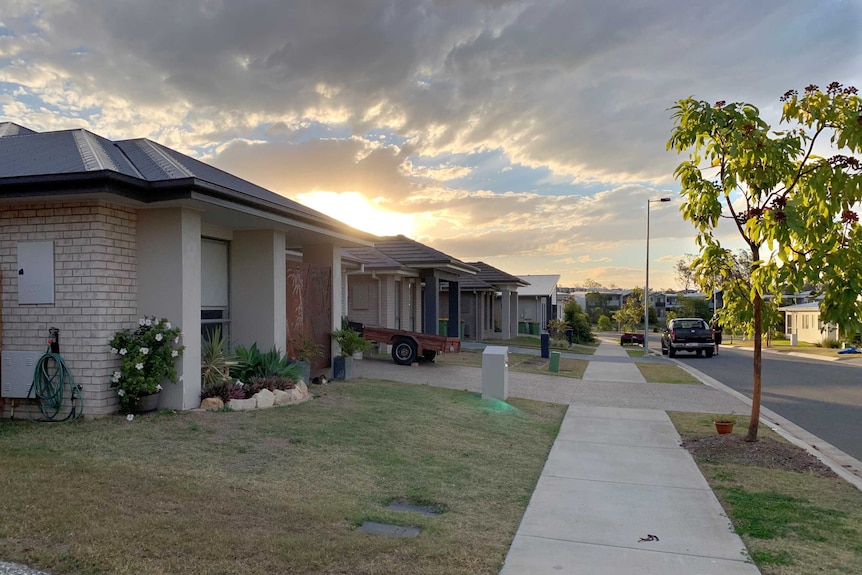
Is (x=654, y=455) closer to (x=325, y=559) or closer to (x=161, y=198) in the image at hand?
(x=325, y=559)

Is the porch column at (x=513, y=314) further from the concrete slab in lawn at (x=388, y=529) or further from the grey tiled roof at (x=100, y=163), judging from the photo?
the concrete slab in lawn at (x=388, y=529)

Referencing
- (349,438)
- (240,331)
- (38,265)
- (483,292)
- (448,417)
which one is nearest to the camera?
(349,438)

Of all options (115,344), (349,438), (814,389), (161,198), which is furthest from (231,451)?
(814,389)

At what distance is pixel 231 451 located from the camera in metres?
6.97

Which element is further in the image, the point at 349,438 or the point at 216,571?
the point at 349,438

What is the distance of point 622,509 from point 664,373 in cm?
1535

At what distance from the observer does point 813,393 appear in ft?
52.0

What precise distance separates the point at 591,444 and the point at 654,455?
91 centimetres

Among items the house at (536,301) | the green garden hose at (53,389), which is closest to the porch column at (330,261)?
the green garden hose at (53,389)

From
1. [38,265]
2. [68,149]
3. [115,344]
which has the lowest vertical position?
[115,344]

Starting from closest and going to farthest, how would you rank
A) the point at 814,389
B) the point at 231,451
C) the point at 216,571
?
the point at 216,571
the point at 231,451
the point at 814,389

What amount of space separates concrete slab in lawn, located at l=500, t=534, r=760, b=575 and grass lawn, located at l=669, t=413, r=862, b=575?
1.09 feet

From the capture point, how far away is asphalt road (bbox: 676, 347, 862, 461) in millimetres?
10846

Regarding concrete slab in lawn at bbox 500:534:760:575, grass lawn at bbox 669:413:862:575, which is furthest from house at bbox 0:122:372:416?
grass lawn at bbox 669:413:862:575
